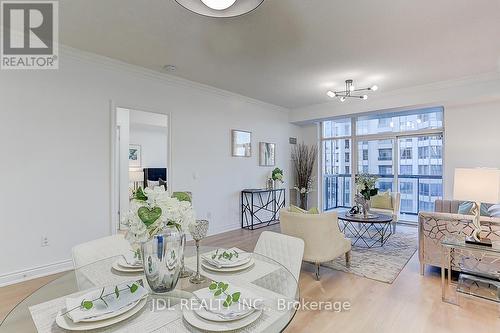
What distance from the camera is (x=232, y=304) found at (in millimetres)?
1113

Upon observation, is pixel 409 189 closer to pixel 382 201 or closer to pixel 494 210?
pixel 382 201

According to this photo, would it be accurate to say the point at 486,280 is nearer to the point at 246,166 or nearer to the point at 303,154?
the point at 246,166

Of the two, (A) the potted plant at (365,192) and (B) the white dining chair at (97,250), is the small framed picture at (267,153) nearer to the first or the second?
(A) the potted plant at (365,192)

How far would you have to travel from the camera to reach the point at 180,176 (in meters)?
4.43

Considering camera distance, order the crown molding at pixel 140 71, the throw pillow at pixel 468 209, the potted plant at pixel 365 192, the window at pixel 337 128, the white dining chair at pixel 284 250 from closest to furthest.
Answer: the white dining chair at pixel 284 250, the crown molding at pixel 140 71, the throw pillow at pixel 468 209, the potted plant at pixel 365 192, the window at pixel 337 128

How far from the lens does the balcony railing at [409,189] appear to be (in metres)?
5.77

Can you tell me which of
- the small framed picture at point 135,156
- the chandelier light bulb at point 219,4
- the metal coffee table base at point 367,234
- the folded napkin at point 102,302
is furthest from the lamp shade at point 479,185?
the small framed picture at point 135,156

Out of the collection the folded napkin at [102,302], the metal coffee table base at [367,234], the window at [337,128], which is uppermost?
the window at [337,128]

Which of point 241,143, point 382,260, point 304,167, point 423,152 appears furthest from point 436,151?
point 241,143

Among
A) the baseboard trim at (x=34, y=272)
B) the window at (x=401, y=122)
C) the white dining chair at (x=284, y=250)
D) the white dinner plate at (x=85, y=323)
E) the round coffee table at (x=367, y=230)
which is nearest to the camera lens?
the white dinner plate at (x=85, y=323)

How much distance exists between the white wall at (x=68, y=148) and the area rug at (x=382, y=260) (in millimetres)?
2591

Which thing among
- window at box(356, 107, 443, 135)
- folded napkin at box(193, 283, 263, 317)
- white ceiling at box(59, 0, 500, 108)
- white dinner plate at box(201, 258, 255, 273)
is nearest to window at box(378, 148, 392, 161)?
window at box(356, 107, 443, 135)

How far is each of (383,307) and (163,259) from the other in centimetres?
215

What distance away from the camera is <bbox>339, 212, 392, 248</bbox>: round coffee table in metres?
3.96
